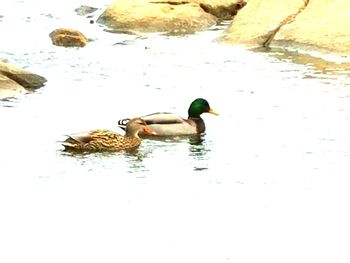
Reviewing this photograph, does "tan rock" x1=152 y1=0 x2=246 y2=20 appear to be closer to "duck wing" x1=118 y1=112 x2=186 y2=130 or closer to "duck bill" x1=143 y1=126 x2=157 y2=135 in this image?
"duck wing" x1=118 y1=112 x2=186 y2=130

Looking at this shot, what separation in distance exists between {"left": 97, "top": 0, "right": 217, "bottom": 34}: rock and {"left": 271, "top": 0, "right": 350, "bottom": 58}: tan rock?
396 cm

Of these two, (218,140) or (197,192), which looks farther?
(218,140)

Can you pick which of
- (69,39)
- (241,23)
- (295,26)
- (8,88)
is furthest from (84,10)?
(8,88)

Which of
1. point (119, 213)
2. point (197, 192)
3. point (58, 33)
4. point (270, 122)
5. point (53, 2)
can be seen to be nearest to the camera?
point (119, 213)

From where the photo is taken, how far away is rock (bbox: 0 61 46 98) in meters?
19.4

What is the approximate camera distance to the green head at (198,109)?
55.7 ft

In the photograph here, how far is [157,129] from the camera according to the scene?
16.4m

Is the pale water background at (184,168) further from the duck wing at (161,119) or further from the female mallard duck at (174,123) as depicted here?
the duck wing at (161,119)

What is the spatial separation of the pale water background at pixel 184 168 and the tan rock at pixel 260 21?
1.46 meters

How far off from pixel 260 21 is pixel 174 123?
969cm

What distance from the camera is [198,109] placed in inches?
672

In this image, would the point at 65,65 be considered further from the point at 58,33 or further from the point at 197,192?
the point at 197,192

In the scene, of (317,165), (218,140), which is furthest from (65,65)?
(317,165)

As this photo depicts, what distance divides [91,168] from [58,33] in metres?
12.6
